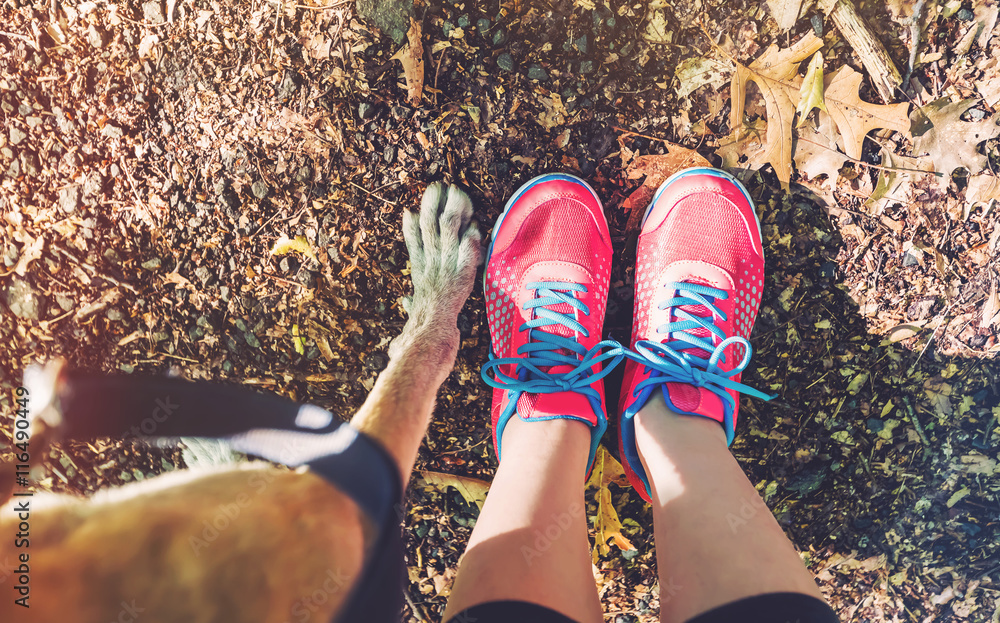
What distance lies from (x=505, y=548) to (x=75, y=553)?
103 centimetres

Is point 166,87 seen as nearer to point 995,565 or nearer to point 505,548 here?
point 505,548

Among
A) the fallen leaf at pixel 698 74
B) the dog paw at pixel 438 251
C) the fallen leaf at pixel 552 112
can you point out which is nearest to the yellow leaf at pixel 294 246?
the dog paw at pixel 438 251

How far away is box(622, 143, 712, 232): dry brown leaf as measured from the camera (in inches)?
86.0

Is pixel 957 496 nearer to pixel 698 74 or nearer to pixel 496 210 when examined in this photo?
pixel 698 74

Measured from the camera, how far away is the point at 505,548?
150 cm

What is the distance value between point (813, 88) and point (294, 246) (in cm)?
230

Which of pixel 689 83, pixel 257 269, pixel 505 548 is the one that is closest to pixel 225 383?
pixel 257 269

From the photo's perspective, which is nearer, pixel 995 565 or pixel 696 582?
pixel 696 582

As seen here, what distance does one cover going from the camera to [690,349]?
2121mm

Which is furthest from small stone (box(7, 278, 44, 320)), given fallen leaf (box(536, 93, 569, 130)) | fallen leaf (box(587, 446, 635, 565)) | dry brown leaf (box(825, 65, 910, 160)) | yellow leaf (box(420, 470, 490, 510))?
dry brown leaf (box(825, 65, 910, 160))

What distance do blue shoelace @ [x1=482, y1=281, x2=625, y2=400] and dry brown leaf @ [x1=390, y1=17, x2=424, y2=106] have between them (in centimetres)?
96

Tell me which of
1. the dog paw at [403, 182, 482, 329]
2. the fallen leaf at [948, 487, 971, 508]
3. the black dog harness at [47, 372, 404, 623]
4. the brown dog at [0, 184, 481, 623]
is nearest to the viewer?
the brown dog at [0, 184, 481, 623]

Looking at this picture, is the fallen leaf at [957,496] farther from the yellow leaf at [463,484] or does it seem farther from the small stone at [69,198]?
the small stone at [69,198]

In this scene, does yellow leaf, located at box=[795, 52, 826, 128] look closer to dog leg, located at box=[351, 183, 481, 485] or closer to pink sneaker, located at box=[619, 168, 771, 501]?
pink sneaker, located at box=[619, 168, 771, 501]
